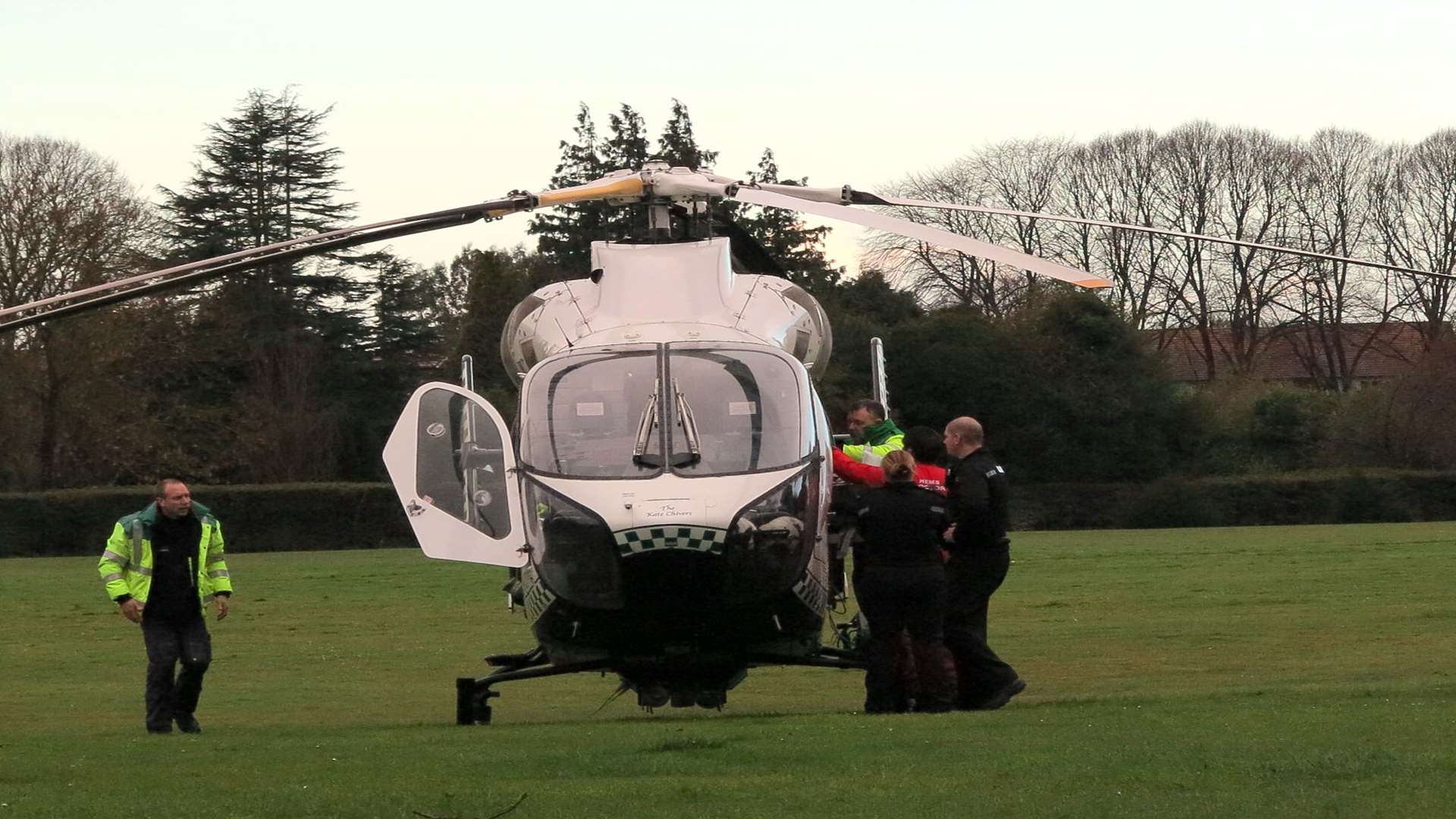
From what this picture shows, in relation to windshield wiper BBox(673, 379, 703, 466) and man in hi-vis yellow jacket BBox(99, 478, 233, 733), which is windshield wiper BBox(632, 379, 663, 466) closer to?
windshield wiper BBox(673, 379, 703, 466)

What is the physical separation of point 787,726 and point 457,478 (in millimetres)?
2872

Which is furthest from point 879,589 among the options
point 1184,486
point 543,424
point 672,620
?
point 1184,486

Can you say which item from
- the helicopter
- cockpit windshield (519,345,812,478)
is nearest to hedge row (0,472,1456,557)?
the helicopter

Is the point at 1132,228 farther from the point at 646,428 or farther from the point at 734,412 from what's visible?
the point at 646,428

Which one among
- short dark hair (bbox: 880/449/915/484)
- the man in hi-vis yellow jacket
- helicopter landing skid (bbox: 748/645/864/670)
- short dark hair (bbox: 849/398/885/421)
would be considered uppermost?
short dark hair (bbox: 849/398/885/421)

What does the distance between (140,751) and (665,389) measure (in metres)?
3.83

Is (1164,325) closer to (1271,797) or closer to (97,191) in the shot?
(97,191)

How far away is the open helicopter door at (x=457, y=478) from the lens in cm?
1272

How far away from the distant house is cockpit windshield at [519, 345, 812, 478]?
6252 centimetres

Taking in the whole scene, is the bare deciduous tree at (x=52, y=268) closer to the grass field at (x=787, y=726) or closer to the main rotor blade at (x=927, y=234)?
the grass field at (x=787, y=726)

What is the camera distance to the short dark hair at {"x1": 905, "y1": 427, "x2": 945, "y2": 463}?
12891 mm

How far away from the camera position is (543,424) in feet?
41.7

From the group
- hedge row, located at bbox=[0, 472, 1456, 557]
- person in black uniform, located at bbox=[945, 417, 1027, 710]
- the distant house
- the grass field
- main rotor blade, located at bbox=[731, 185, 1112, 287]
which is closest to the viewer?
the grass field

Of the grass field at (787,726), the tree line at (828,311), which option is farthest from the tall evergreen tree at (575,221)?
the grass field at (787,726)
